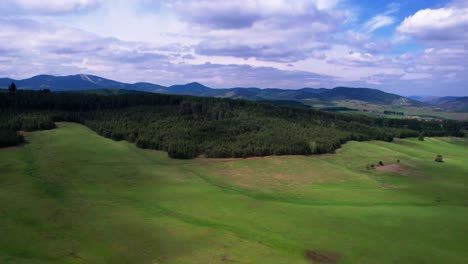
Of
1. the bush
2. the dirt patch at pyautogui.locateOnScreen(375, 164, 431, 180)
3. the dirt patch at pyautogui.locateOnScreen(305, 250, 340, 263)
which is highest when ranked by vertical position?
the bush

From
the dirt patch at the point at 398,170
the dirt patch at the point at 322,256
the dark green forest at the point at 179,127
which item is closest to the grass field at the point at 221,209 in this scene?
the dirt patch at the point at 322,256

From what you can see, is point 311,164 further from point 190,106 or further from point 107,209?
point 190,106

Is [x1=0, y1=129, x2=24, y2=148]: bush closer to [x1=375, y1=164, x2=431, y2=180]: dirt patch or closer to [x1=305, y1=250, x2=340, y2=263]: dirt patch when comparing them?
[x1=305, y1=250, x2=340, y2=263]: dirt patch

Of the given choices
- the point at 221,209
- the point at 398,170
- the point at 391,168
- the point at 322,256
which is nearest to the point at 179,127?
the point at 391,168

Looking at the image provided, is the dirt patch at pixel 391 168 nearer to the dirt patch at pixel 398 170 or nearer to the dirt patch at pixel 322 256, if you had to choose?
the dirt patch at pixel 398 170

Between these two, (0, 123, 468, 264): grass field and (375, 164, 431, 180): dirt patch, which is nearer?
(0, 123, 468, 264): grass field

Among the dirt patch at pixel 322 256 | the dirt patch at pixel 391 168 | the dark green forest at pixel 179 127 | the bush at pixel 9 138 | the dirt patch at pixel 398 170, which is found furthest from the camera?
the dark green forest at pixel 179 127

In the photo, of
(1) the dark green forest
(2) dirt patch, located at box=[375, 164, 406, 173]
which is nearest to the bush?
(1) the dark green forest
